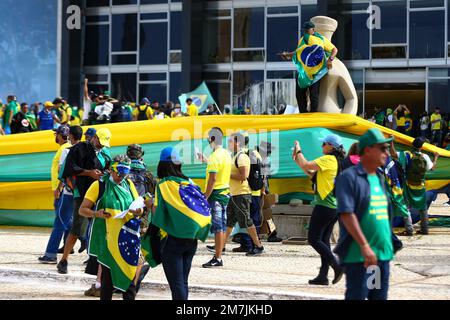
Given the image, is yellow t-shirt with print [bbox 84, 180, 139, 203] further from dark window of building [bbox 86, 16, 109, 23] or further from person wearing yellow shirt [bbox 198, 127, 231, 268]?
dark window of building [bbox 86, 16, 109, 23]

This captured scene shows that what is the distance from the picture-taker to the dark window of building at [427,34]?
31.9 metres

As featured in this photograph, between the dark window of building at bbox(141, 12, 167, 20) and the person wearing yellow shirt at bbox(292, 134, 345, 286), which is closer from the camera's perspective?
the person wearing yellow shirt at bbox(292, 134, 345, 286)

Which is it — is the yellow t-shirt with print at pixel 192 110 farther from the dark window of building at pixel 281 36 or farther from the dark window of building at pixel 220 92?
the dark window of building at pixel 220 92

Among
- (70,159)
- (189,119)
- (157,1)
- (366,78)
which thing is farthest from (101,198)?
(157,1)

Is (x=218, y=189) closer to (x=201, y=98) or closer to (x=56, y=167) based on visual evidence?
(x=56, y=167)

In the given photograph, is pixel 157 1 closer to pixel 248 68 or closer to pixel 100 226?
pixel 248 68

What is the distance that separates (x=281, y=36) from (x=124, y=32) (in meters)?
6.59

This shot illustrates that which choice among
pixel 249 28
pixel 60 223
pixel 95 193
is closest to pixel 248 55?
pixel 249 28

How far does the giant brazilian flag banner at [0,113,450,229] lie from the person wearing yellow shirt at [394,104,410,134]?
44.7 feet

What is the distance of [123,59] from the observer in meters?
36.6

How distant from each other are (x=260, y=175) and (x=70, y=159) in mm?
3219

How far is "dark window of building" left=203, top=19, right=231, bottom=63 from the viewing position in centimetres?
3531

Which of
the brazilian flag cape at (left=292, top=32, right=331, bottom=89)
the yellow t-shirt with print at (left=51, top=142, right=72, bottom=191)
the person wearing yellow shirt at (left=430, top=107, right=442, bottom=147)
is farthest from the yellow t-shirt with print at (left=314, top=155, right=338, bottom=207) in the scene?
the person wearing yellow shirt at (left=430, top=107, right=442, bottom=147)

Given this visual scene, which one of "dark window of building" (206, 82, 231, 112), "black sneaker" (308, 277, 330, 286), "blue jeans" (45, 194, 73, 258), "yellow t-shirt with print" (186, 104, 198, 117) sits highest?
"dark window of building" (206, 82, 231, 112)
